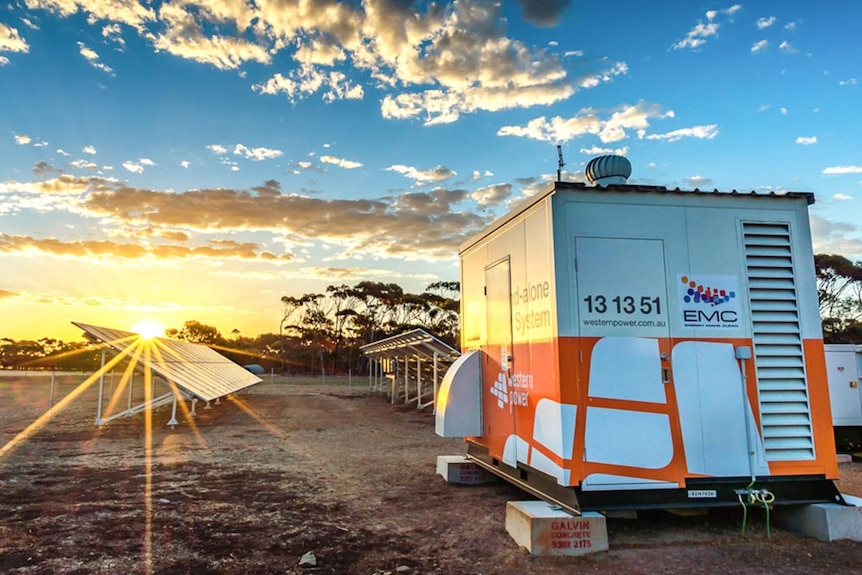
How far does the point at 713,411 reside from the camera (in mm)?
4840

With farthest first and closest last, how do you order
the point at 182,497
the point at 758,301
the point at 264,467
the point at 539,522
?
1. the point at 264,467
2. the point at 182,497
3. the point at 758,301
4. the point at 539,522

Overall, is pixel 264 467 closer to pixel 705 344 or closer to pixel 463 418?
pixel 463 418

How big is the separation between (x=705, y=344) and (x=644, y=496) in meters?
1.50

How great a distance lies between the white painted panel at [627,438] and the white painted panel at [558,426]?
15 centimetres

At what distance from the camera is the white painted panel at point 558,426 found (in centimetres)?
460

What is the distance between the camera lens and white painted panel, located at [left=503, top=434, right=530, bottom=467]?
214 inches

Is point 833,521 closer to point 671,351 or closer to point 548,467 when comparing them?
point 671,351

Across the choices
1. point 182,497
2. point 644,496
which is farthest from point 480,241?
point 182,497

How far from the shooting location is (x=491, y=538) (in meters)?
4.95

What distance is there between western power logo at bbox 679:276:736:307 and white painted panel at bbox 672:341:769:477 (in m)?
0.40

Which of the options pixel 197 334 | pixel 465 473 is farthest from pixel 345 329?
pixel 465 473

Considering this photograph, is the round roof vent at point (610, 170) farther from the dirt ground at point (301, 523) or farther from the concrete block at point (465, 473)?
the concrete block at point (465, 473)

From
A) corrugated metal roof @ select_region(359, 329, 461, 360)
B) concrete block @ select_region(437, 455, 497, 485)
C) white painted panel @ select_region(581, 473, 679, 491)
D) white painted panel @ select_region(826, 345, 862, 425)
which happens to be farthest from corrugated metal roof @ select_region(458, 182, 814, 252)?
corrugated metal roof @ select_region(359, 329, 461, 360)

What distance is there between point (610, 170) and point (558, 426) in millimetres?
3125
